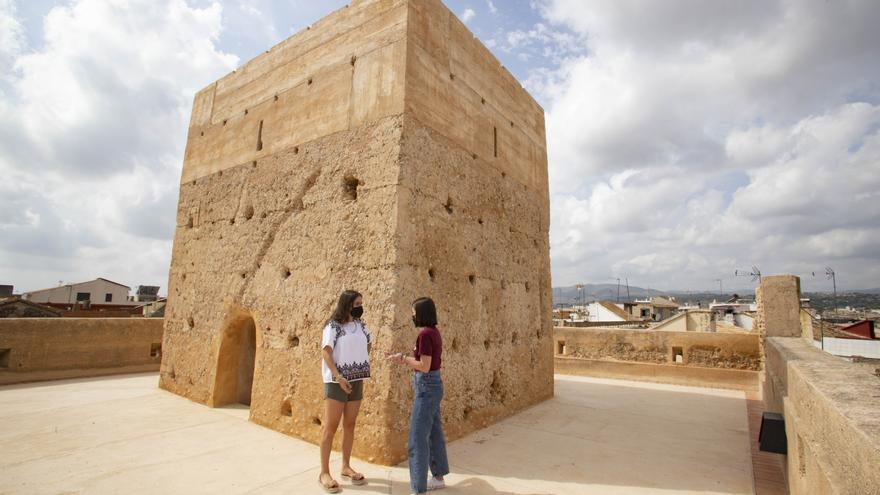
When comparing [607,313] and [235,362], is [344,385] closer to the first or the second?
[235,362]

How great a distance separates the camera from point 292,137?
6359 millimetres

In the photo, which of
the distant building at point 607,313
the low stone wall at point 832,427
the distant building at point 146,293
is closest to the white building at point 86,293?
the distant building at point 146,293

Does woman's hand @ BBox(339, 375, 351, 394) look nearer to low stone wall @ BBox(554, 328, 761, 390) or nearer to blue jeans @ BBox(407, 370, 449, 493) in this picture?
blue jeans @ BBox(407, 370, 449, 493)

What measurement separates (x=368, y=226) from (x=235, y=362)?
376cm

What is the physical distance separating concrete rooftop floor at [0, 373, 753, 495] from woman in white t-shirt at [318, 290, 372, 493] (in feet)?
0.80

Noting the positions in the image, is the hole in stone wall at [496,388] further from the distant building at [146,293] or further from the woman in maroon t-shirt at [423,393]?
the distant building at [146,293]

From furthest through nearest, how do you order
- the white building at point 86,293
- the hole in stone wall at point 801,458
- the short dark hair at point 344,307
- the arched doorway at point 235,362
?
1. the white building at point 86,293
2. the arched doorway at point 235,362
3. the short dark hair at point 344,307
4. the hole in stone wall at point 801,458

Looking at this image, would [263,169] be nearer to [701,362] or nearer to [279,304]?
[279,304]

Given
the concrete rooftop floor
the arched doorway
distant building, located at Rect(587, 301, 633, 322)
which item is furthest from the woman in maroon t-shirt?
distant building, located at Rect(587, 301, 633, 322)

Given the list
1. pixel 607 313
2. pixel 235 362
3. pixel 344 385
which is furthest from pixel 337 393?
pixel 607 313

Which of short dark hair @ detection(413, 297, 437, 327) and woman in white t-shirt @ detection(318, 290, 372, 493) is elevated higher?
short dark hair @ detection(413, 297, 437, 327)

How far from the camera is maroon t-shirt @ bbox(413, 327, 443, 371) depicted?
3.70 m

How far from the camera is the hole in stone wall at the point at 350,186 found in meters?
5.48

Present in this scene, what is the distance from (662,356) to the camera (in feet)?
33.1
